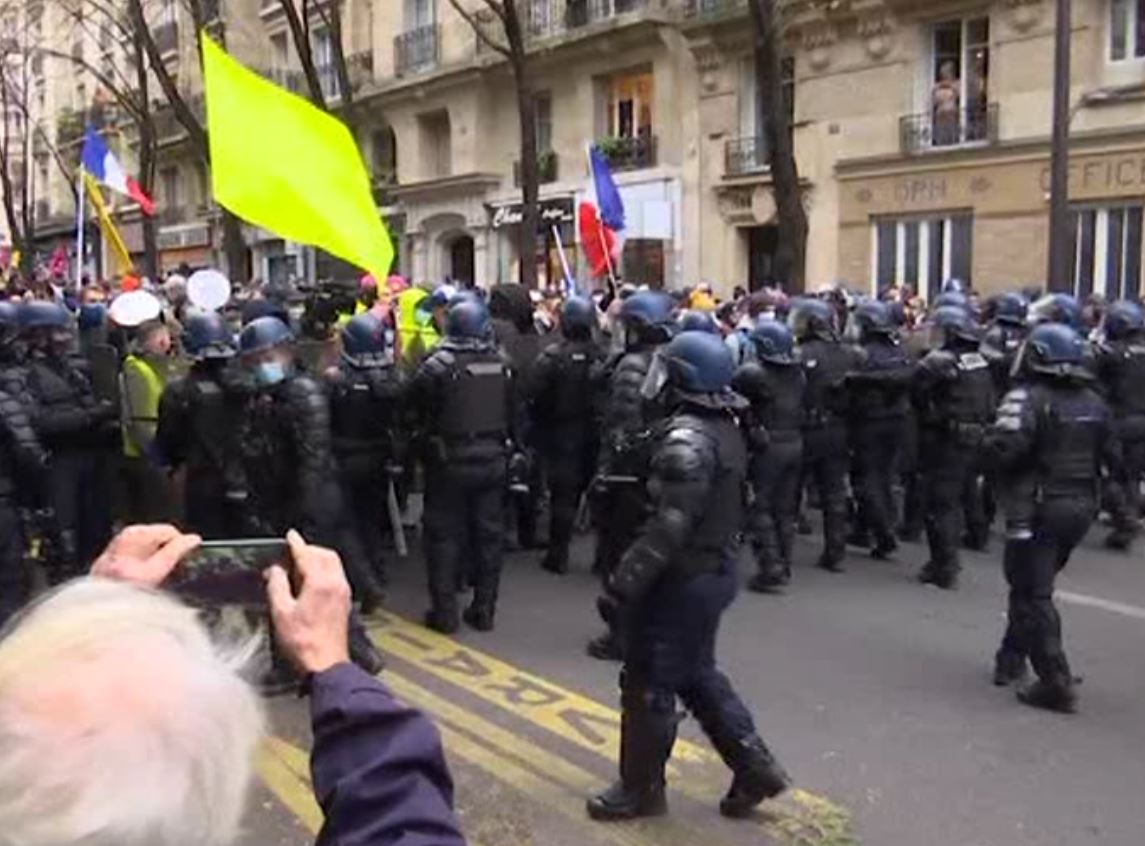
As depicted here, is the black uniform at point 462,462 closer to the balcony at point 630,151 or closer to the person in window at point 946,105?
the person in window at point 946,105

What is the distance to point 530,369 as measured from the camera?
9.40m

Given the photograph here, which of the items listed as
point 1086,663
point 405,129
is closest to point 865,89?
point 405,129

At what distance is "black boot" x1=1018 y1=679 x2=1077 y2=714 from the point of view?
6.07 meters

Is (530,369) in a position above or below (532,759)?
above

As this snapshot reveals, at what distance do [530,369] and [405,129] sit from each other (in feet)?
84.8

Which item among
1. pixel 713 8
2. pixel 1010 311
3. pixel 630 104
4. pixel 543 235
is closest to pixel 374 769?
pixel 1010 311

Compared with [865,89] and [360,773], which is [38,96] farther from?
[360,773]

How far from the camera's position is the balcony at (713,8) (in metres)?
24.0

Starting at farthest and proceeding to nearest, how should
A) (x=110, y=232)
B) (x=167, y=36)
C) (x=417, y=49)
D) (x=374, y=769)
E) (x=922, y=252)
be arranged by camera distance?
1. (x=167, y=36)
2. (x=417, y=49)
3. (x=922, y=252)
4. (x=110, y=232)
5. (x=374, y=769)

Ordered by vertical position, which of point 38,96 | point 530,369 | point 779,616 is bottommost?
point 779,616

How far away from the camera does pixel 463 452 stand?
7340 millimetres

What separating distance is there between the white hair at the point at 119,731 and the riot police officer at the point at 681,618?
3.26 metres

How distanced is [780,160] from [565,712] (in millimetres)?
10849

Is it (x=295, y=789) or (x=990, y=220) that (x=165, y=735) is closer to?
(x=295, y=789)
